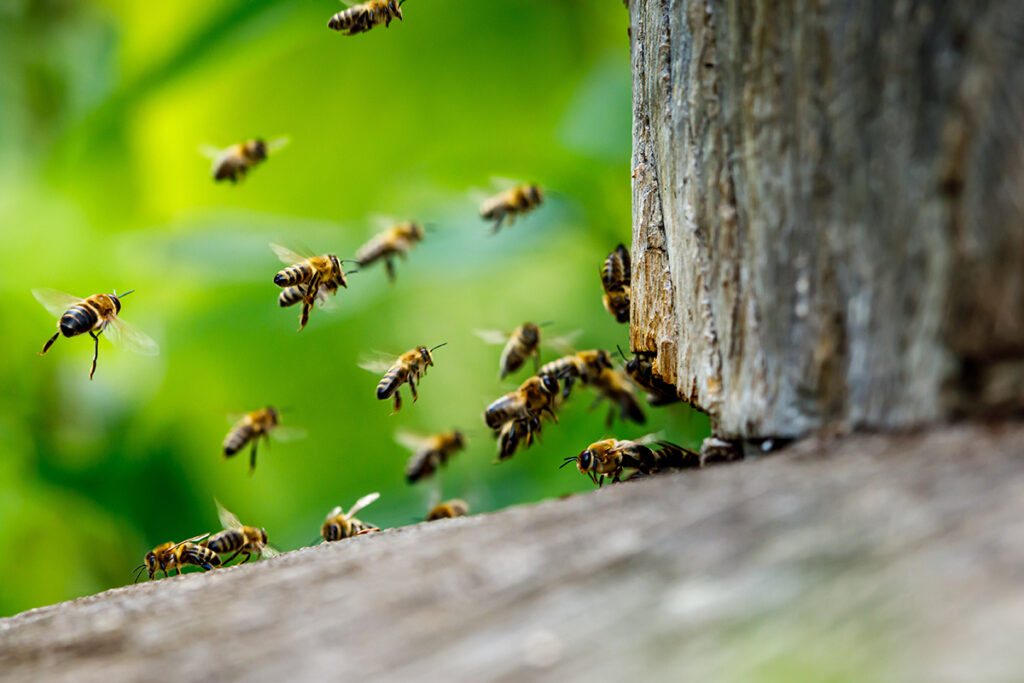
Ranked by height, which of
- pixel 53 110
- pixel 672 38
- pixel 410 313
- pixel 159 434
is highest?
pixel 53 110

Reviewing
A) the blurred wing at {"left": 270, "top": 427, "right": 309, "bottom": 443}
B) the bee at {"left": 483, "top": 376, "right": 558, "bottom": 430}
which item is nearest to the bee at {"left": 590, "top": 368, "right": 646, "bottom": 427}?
the bee at {"left": 483, "top": 376, "right": 558, "bottom": 430}

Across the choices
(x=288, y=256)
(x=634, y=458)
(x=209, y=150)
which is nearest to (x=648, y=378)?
(x=634, y=458)

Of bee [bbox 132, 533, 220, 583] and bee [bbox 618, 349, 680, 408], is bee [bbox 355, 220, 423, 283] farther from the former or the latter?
bee [bbox 618, 349, 680, 408]

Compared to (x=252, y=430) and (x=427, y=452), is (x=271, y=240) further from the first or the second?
(x=427, y=452)

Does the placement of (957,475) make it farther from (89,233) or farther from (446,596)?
(89,233)

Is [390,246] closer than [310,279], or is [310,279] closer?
[310,279]

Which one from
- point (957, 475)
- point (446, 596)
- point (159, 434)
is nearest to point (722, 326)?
point (957, 475)

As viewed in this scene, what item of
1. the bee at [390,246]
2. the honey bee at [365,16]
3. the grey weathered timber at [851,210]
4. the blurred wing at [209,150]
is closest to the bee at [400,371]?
the bee at [390,246]
